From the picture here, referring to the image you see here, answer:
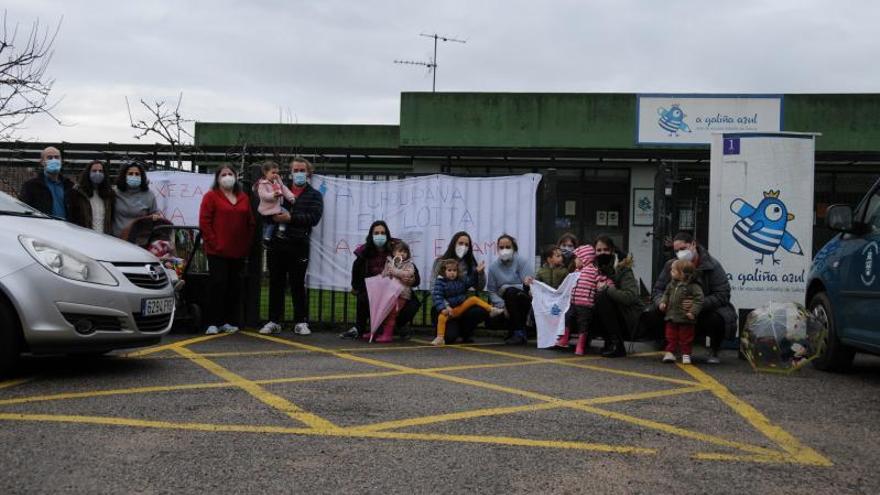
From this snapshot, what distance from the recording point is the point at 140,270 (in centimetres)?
613

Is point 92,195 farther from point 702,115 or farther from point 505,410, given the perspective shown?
point 702,115

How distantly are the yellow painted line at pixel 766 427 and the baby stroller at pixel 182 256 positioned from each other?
18.0 ft

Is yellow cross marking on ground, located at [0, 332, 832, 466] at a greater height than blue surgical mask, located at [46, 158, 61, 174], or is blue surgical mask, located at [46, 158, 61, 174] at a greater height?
blue surgical mask, located at [46, 158, 61, 174]

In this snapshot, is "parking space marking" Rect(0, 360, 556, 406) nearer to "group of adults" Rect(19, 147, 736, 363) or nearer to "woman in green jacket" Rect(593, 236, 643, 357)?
"woman in green jacket" Rect(593, 236, 643, 357)

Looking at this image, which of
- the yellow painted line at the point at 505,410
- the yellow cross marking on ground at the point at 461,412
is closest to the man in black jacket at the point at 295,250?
the yellow cross marking on ground at the point at 461,412

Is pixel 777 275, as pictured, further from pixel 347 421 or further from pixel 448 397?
pixel 347 421

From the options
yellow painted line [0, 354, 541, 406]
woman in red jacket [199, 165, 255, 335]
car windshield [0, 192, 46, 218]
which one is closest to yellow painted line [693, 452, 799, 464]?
yellow painted line [0, 354, 541, 406]

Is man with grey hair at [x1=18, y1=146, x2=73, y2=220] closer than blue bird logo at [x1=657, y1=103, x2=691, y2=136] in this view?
Yes

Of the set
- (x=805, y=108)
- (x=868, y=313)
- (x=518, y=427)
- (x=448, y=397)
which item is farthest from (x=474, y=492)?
(x=805, y=108)

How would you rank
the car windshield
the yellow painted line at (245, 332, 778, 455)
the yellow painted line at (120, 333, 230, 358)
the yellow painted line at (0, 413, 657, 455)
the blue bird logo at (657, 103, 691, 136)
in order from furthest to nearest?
the blue bird logo at (657, 103, 691, 136)
the yellow painted line at (120, 333, 230, 358)
the car windshield
the yellow painted line at (245, 332, 778, 455)
the yellow painted line at (0, 413, 657, 455)

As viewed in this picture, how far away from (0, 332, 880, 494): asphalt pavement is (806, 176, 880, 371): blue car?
0.32 meters

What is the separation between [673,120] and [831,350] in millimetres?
11808

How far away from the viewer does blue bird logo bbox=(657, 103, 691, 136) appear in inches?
710

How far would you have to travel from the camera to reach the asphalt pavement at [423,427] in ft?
11.6
